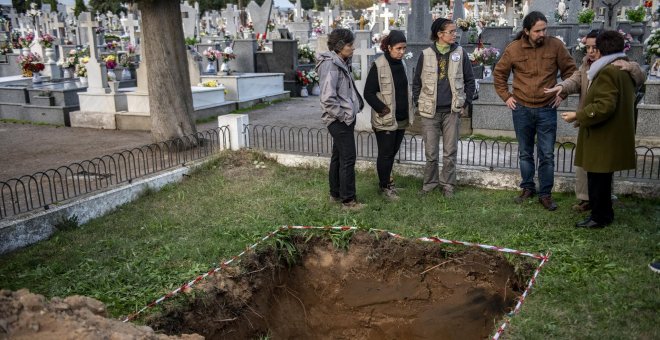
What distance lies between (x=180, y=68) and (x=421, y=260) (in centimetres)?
542

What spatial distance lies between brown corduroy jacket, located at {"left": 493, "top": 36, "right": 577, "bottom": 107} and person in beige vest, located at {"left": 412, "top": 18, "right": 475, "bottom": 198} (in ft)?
2.04

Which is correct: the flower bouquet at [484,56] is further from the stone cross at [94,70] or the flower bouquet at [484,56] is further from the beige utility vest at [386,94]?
the stone cross at [94,70]

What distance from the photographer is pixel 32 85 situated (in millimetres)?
13648

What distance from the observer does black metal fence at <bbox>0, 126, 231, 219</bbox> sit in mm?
6343

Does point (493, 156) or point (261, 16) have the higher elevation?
point (261, 16)

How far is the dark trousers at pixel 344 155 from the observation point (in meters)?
6.17

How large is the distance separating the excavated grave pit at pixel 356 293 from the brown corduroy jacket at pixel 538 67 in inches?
68.1

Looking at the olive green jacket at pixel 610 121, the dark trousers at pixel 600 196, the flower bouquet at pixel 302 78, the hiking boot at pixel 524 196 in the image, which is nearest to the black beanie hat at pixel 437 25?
the olive green jacket at pixel 610 121

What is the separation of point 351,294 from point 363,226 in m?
A: 0.71

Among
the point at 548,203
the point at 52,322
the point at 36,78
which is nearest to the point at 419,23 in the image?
the point at 548,203

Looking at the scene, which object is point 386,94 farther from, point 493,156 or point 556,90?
point 493,156

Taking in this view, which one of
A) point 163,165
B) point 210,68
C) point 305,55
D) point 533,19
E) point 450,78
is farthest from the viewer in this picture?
point 305,55

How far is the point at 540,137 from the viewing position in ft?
19.6

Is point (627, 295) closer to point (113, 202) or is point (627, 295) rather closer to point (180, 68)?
point (113, 202)
